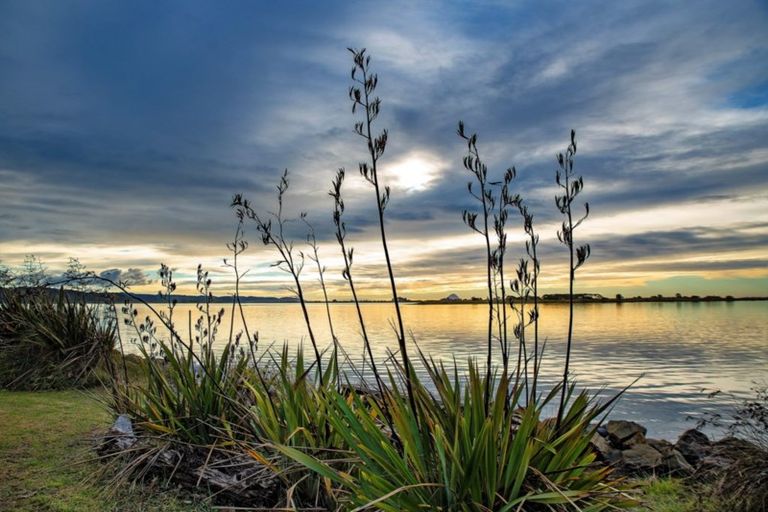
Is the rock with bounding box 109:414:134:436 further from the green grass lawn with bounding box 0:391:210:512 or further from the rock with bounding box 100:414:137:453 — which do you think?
the green grass lawn with bounding box 0:391:210:512

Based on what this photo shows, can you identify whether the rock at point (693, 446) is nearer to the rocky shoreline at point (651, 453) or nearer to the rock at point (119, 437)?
the rocky shoreline at point (651, 453)

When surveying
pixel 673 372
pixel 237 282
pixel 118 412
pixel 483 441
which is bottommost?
pixel 673 372

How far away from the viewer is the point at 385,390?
362 centimetres

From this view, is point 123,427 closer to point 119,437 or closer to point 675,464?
point 119,437

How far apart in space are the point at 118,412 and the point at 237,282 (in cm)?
223

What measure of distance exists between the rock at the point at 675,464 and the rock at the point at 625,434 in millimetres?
558

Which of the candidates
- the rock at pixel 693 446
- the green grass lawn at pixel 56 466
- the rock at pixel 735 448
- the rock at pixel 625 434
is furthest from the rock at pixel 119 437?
the rock at pixel 693 446

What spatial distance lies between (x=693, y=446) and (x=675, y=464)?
3.39ft

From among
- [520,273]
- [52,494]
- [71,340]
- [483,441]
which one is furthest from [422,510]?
[71,340]

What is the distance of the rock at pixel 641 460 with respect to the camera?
7258 mm

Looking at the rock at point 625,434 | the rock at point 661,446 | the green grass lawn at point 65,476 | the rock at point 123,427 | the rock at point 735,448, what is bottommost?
the rock at point 661,446

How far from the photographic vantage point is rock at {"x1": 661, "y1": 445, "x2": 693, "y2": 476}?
7064mm

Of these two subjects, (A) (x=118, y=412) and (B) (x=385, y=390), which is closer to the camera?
(B) (x=385, y=390)

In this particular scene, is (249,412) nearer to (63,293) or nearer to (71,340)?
(71,340)
